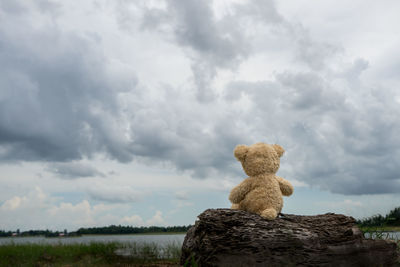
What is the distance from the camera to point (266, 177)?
5.58m

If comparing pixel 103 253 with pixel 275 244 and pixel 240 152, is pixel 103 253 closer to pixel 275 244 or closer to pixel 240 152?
pixel 240 152

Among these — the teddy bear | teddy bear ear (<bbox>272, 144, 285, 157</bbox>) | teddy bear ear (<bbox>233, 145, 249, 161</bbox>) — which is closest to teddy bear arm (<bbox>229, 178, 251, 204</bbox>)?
the teddy bear

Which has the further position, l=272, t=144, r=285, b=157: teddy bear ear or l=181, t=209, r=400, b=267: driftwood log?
l=272, t=144, r=285, b=157: teddy bear ear

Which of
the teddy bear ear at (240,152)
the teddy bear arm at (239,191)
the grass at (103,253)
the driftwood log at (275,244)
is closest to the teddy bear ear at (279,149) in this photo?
the teddy bear ear at (240,152)

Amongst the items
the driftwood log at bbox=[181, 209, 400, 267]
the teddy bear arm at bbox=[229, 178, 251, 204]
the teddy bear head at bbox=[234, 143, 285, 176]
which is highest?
the teddy bear head at bbox=[234, 143, 285, 176]

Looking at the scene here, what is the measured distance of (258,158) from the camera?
5652 millimetres

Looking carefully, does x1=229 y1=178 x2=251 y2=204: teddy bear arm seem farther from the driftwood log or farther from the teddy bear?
the driftwood log

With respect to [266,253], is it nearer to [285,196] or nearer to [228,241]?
[228,241]

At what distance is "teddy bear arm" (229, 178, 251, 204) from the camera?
18.4ft

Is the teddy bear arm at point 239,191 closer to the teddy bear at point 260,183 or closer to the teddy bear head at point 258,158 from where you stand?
the teddy bear at point 260,183

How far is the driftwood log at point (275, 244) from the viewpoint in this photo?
4883 millimetres

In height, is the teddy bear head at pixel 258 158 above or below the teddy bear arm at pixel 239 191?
above

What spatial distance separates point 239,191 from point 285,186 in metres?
0.88

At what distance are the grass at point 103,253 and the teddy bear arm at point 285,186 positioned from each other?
339 centimetres
